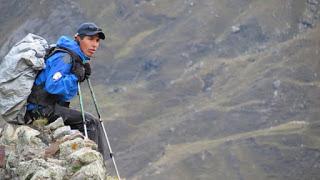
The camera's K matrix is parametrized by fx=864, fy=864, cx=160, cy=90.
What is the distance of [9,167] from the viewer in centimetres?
1502

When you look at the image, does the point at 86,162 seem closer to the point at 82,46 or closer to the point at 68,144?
the point at 68,144

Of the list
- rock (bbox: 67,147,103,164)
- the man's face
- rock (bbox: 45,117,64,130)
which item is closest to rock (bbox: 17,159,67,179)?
rock (bbox: 67,147,103,164)

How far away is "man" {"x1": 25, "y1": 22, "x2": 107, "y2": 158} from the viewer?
1585 cm

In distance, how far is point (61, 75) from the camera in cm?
1583

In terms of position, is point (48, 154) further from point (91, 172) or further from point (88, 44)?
point (88, 44)

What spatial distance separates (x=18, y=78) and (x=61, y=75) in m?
0.83

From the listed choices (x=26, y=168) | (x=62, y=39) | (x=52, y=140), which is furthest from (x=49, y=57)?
(x=26, y=168)

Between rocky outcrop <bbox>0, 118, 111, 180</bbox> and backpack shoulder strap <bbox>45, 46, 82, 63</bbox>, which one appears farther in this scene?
backpack shoulder strap <bbox>45, 46, 82, 63</bbox>

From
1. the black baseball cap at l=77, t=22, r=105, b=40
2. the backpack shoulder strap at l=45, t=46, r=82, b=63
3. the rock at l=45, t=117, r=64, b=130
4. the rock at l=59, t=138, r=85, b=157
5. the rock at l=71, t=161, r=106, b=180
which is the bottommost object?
the rock at l=71, t=161, r=106, b=180

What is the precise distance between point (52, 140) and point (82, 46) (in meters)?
1.87

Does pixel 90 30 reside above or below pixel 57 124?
above

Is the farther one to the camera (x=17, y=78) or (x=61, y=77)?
(x=17, y=78)

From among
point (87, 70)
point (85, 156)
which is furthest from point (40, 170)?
point (87, 70)

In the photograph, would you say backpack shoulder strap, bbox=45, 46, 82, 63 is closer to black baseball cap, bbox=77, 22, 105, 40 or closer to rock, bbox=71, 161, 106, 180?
black baseball cap, bbox=77, 22, 105, 40
